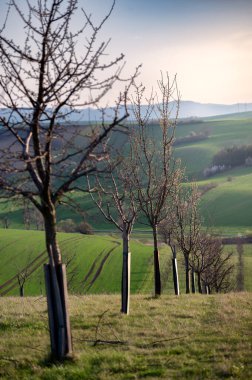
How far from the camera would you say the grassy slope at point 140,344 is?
8656 mm

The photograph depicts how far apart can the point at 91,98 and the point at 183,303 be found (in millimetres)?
10336

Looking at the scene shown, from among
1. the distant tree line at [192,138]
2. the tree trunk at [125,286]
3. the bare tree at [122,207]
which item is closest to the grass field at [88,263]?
the bare tree at [122,207]

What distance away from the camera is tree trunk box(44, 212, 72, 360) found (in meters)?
9.38

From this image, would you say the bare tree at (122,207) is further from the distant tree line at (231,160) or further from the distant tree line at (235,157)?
the distant tree line at (235,157)

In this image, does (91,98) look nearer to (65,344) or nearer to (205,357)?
(65,344)

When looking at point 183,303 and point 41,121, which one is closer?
point 41,121

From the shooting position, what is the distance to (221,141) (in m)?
173

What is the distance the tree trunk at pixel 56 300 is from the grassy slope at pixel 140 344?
1.32 ft

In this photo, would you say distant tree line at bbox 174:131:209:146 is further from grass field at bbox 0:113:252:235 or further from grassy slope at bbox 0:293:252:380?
grassy slope at bbox 0:293:252:380

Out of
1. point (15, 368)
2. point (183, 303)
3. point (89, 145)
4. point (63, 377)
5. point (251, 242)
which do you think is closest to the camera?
point (63, 377)

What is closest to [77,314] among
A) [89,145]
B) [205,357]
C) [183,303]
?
[183,303]

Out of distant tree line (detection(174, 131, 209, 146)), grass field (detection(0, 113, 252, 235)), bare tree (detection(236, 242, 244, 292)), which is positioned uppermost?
distant tree line (detection(174, 131, 209, 146))

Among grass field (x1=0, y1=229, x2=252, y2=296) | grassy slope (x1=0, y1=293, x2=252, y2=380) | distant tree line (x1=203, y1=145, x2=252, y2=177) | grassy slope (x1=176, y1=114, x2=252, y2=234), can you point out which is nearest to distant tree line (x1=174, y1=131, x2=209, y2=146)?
grassy slope (x1=176, y1=114, x2=252, y2=234)

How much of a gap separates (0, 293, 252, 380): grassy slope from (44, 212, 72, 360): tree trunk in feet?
1.32
